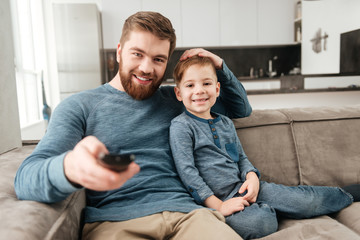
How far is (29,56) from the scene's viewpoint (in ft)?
14.4

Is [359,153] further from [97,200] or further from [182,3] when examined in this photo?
[182,3]

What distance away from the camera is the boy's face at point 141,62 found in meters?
1.14

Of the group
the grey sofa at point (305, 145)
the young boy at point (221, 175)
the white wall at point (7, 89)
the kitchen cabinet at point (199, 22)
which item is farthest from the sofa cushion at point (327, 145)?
the kitchen cabinet at point (199, 22)

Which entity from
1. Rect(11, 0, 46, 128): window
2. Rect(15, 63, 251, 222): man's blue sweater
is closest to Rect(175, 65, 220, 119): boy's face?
Rect(15, 63, 251, 222): man's blue sweater

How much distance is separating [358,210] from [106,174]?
1.12 meters

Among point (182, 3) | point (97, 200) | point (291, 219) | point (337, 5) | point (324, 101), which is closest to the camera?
point (97, 200)

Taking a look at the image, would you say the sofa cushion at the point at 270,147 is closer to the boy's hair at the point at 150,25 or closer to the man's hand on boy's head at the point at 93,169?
the boy's hair at the point at 150,25

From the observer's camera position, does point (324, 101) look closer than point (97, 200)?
No

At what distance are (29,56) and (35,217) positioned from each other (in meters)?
4.31

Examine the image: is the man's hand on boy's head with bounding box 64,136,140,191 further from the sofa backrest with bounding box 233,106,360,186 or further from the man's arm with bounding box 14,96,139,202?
the sofa backrest with bounding box 233,106,360,186

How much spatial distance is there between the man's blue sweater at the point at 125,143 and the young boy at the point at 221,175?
0.06 m

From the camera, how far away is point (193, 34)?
4957mm

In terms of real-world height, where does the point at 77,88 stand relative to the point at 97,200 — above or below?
above

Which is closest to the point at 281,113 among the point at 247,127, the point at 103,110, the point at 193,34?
the point at 247,127
